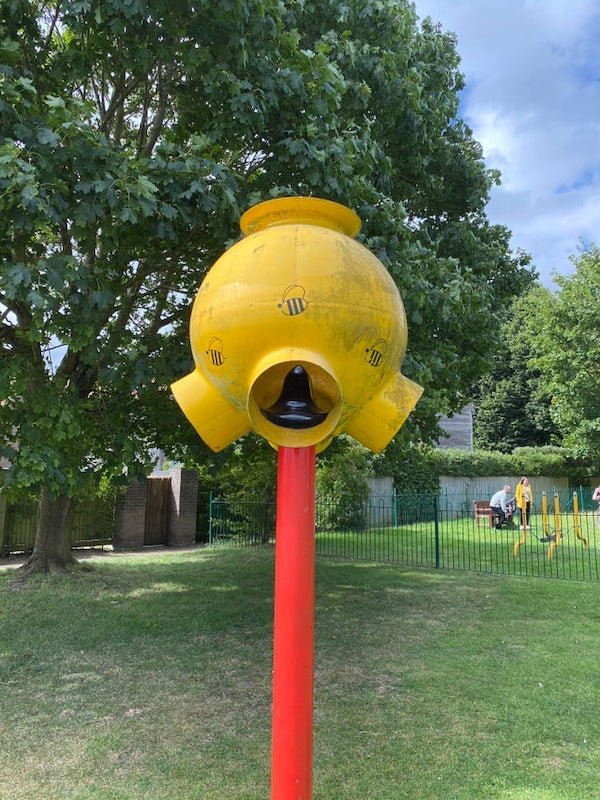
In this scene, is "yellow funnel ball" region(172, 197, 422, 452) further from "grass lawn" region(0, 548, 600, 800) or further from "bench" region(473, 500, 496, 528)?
"bench" region(473, 500, 496, 528)

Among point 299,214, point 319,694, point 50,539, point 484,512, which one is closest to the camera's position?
point 299,214

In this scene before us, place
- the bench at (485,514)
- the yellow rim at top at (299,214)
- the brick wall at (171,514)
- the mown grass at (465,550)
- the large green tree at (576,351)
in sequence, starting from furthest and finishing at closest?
the large green tree at (576,351), the bench at (485,514), the brick wall at (171,514), the mown grass at (465,550), the yellow rim at top at (299,214)

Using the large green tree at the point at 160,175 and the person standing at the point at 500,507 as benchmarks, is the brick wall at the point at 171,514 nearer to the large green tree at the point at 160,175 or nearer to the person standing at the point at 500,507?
the large green tree at the point at 160,175

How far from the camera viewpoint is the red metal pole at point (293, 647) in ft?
9.17

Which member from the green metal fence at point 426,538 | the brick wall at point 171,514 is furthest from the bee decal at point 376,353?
the brick wall at point 171,514

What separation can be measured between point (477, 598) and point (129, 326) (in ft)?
23.3

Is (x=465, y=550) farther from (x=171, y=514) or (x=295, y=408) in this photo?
(x=295, y=408)

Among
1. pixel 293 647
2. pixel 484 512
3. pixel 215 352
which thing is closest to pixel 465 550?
pixel 484 512

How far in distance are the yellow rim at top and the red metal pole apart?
1288 millimetres

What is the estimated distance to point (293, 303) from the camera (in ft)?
9.11

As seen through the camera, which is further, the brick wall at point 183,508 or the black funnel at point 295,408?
the brick wall at point 183,508

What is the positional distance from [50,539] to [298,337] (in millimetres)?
9901

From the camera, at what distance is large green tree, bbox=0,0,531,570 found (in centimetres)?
544

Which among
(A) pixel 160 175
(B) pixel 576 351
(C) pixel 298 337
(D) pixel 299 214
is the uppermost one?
(B) pixel 576 351
